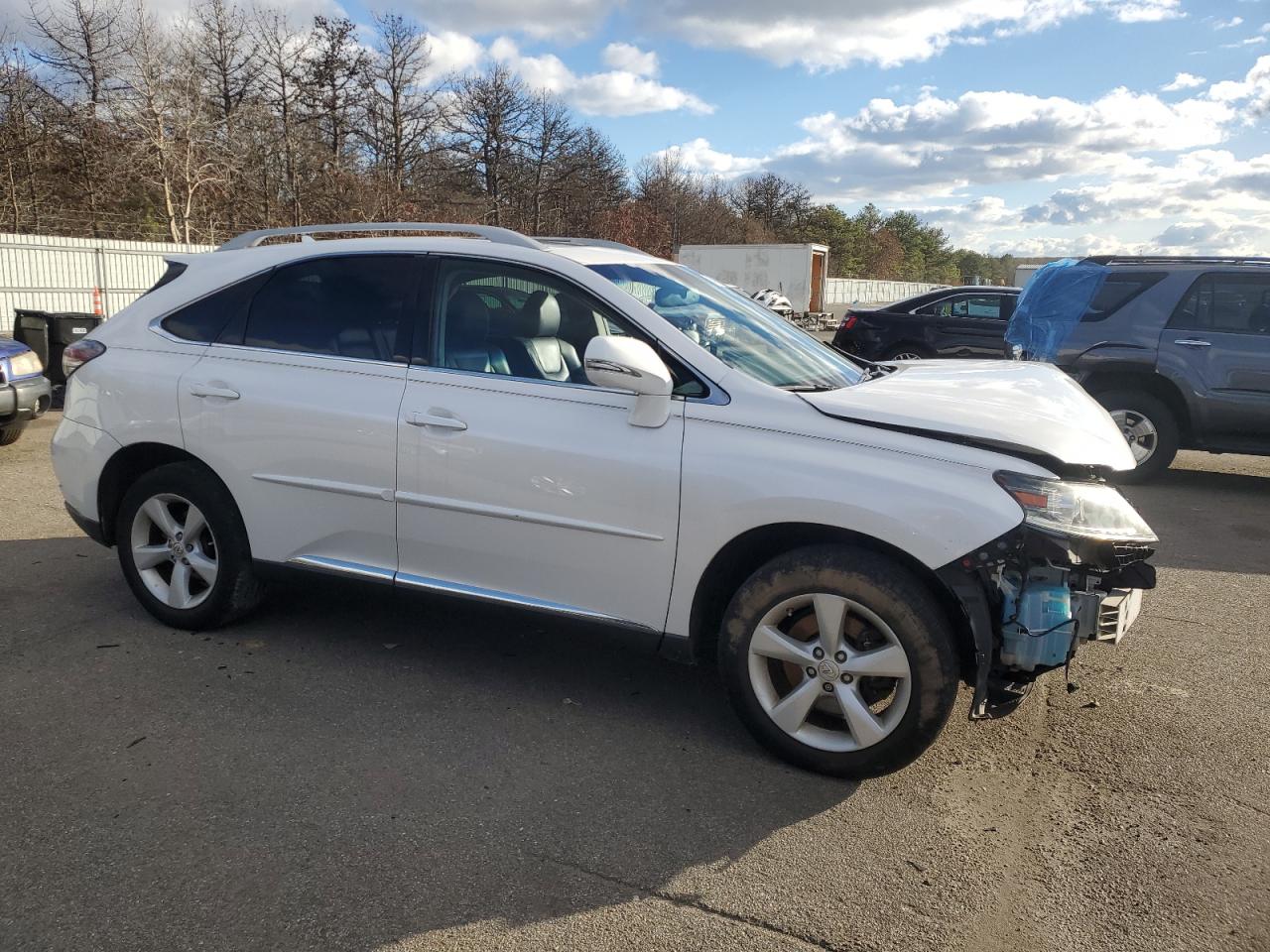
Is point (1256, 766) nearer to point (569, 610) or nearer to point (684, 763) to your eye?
point (684, 763)

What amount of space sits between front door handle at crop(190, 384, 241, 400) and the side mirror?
172 centimetres

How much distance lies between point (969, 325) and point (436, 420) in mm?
11512

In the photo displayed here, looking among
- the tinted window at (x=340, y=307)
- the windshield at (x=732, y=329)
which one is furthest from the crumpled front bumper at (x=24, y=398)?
the windshield at (x=732, y=329)

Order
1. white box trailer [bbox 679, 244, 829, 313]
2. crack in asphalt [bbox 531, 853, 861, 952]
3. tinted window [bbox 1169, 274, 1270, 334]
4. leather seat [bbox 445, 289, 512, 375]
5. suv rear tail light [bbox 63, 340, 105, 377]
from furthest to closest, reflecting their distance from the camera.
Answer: white box trailer [bbox 679, 244, 829, 313]
tinted window [bbox 1169, 274, 1270, 334]
suv rear tail light [bbox 63, 340, 105, 377]
leather seat [bbox 445, 289, 512, 375]
crack in asphalt [bbox 531, 853, 861, 952]

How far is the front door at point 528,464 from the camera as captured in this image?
3383 millimetres

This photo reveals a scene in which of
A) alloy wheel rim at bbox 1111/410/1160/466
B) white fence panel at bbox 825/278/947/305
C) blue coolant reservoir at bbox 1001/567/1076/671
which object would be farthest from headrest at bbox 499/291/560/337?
white fence panel at bbox 825/278/947/305

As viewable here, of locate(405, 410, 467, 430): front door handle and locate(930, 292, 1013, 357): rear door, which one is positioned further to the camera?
locate(930, 292, 1013, 357): rear door

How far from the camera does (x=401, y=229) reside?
4309mm

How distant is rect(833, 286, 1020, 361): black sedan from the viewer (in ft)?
44.7

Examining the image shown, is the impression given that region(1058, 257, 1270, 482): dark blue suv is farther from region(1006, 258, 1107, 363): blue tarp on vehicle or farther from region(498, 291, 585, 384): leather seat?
region(498, 291, 585, 384): leather seat

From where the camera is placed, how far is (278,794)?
123 inches

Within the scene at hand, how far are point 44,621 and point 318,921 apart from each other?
287 cm

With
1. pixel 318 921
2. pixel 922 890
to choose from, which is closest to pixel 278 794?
pixel 318 921

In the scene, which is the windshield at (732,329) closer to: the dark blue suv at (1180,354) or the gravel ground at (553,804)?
the gravel ground at (553,804)
